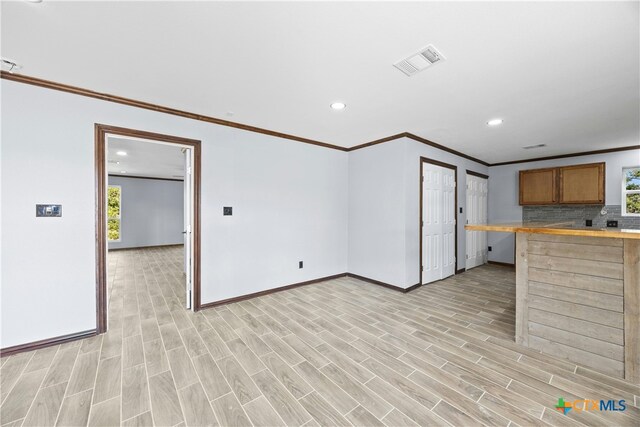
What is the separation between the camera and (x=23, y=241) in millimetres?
2279

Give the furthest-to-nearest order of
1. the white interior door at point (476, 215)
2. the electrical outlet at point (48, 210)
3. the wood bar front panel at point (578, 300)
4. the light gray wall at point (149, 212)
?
1. the light gray wall at point (149, 212)
2. the white interior door at point (476, 215)
3. the electrical outlet at point (48, 210)
4. the wood bar front panel at point (578, 300)

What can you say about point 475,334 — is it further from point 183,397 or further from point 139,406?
point 139,406

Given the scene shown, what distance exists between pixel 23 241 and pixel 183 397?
211 centimetres

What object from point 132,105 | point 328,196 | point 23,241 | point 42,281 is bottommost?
point 42,281

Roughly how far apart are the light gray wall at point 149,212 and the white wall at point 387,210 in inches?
280

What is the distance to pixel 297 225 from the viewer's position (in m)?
4.21

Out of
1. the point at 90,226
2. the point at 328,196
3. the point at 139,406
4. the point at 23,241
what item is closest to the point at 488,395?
the point at 139,406

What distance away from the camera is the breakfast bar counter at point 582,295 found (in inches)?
75.1

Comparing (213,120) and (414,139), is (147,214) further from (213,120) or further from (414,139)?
(414,139)

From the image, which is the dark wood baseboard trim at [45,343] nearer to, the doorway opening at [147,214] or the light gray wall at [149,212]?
the doorway opening at [147,214]

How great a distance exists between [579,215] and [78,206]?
812 cm

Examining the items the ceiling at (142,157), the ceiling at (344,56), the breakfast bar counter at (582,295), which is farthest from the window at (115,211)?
the breakfast bar counter at (582,295)

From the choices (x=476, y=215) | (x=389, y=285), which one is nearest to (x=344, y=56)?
(x=389, y=285)

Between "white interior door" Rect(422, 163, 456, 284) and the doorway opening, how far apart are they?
3.54 meters
